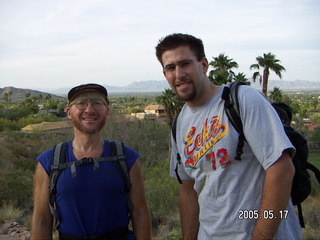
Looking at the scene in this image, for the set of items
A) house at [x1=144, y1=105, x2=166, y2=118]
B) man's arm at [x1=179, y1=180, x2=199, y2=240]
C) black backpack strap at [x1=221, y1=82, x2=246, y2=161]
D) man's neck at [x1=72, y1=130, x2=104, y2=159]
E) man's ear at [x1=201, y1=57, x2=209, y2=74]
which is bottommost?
house at [x1=144, y1=105, x2=166, y2=118]

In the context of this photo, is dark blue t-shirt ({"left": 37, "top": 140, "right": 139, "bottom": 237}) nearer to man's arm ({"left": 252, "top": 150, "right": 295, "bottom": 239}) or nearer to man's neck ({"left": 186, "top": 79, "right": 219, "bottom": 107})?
man's neck ({"left": 186, "top": 79, "right": 219, "bottom": 107})

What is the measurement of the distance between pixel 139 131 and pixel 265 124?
66.2 feet

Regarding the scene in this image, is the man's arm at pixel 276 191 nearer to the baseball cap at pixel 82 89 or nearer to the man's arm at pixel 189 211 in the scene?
the man's arm at pixel 189 211

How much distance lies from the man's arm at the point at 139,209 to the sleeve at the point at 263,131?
3.05ft

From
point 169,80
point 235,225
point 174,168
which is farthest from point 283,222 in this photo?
point 169,80

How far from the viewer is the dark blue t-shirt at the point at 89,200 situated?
2252mm

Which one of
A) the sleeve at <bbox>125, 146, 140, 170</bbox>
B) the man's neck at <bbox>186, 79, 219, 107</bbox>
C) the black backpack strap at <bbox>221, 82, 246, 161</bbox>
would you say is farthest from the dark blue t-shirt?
the black backpack strap at <bbox>221, 82, 246, 161</bbox>

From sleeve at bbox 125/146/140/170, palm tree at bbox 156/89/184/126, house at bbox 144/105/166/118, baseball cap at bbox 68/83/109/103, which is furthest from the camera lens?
house at bbox 144/105/166/118

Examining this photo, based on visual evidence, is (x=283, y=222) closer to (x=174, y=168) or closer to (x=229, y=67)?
(x=174, y=168)

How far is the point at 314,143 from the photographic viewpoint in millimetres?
42875

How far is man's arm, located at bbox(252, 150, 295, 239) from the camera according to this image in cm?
189
